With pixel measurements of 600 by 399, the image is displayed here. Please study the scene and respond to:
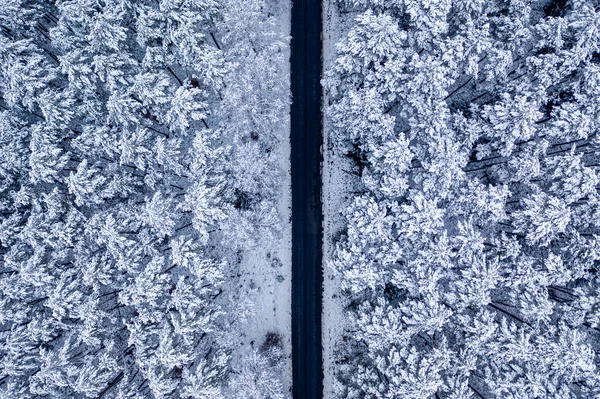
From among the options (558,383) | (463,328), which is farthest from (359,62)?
(558,383)

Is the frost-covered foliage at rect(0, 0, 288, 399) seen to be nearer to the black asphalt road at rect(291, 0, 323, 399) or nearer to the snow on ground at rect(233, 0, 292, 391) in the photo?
the snow on ground at rect(233, 0, 292, 391)

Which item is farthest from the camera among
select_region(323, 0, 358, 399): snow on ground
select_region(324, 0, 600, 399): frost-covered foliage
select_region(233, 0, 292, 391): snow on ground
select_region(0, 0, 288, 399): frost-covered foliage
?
select_region(233, 0, 292, 391): snow on ground

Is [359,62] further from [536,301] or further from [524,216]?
[536,301]

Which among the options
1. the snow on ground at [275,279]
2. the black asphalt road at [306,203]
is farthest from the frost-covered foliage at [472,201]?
the snow on ground at [275,279]

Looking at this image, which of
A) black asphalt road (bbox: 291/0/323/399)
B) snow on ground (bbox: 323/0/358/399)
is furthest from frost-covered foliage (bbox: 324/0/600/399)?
black asphalt road (bbox: 291/0/323/399)

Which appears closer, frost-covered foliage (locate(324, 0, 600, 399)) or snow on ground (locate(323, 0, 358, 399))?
frost-covered foliage (locate(324, 0, 600, 399))

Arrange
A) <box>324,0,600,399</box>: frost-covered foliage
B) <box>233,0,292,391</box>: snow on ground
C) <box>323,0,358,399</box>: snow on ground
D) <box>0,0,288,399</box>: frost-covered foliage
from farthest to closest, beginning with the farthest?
<box>233,0,292,391</box>: snow on ground
<box>323,0,358,399</box>: snow on ground
<box>0,0,288,399</box>: frost-covered foliage
<box>324,0,600,399</box>: frost-covered foliage
